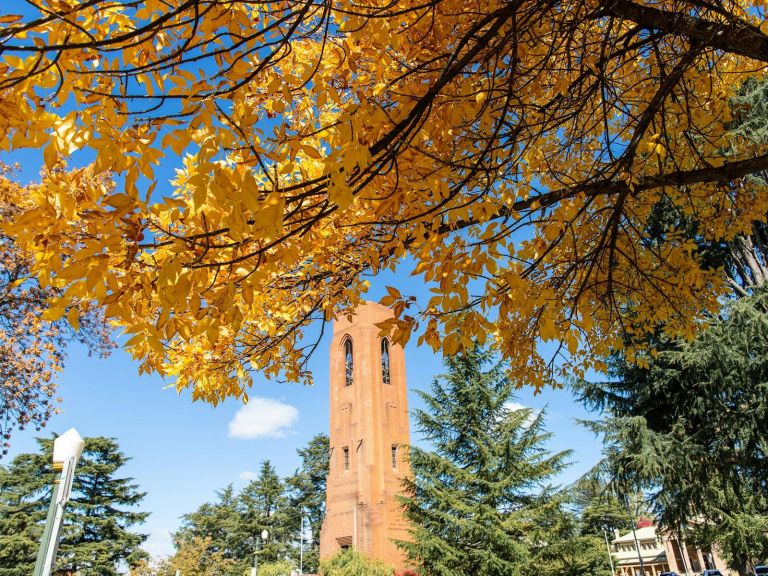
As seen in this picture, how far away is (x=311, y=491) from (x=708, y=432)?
107 feet

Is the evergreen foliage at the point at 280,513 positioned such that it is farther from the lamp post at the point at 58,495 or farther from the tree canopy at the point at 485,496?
the lamp post at the point at 58,495

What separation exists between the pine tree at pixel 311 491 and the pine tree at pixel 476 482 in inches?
→ 932

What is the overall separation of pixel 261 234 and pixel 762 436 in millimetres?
10946

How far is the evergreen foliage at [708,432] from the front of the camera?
29.7 ft

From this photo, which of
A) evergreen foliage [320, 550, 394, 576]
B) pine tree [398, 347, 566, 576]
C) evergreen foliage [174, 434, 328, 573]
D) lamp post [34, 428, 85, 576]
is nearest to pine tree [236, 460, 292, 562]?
evergreen foliage [174, 434, 328, 573]

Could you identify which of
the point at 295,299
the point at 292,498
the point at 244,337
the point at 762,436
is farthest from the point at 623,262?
the point at 292,498

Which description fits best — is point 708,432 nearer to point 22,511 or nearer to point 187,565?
point 187,565

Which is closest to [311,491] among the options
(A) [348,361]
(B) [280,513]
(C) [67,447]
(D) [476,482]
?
(B) [280,513]

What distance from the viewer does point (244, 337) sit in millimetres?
2998

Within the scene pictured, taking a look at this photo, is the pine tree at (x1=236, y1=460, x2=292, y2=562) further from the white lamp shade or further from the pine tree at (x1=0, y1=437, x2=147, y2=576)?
the white lamp shade

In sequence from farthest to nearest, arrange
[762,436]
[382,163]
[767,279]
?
1. [767,279]
2. [762,436]
3. [382,163]

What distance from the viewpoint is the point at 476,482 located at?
14.0 metres

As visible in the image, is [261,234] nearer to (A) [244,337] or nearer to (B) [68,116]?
(B) [68,116]

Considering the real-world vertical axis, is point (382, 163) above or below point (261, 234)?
above
